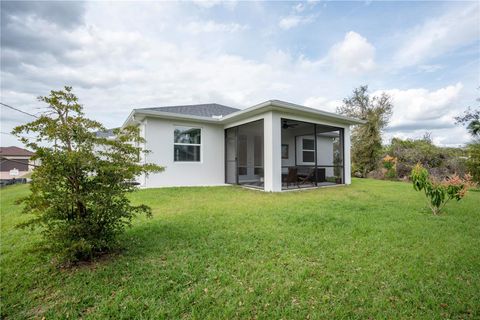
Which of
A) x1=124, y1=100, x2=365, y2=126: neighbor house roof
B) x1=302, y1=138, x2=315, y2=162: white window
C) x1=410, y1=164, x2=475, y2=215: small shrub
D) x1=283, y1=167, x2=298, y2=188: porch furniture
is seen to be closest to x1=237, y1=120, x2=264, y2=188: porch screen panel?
x1=124, y1=100, x2=365, y2=126: neighbor house roof

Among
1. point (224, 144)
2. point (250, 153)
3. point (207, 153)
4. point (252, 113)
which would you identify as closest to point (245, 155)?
point (250, 153)

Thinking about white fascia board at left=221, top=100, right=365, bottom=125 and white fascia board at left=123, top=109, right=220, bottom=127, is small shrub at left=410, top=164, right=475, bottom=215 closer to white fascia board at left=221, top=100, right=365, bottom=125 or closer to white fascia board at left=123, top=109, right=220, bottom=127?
white fascia board at left=221, top=100, right=365, bottom=125

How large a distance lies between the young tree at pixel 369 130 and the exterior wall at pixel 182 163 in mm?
11697

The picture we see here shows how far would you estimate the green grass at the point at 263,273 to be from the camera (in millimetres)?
2023

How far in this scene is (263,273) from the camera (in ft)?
8.54

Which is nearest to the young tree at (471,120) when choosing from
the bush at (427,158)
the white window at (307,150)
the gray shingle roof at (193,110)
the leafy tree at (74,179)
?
the bush at (427,158)

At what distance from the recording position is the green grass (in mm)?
2023

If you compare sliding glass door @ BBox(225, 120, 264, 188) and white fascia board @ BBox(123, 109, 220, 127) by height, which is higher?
white fascia board @ BBox(123, 109, 220, 127)

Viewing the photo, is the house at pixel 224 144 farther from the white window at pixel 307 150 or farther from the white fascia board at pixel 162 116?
the white window at pixel 307 150

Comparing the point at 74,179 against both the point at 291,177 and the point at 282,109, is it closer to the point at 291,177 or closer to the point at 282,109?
the point at 282,109

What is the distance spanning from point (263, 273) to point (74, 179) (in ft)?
8.36

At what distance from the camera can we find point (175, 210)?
5.69 metres

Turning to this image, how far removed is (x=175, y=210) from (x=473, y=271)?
534cm

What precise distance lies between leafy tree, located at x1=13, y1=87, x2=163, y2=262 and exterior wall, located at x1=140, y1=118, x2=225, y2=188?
5911 millimetres
